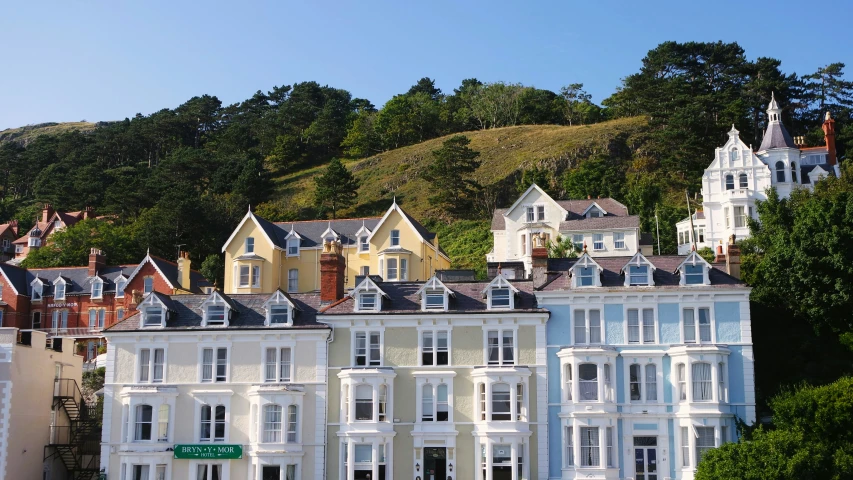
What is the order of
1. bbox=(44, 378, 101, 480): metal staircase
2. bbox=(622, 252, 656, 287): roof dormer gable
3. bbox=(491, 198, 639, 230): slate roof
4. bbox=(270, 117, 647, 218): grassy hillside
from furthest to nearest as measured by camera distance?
bbox=(270, 117, 647, 218): grassy hillside
bbox=(491, 198, 639, 230): slate roof
bbox=(44, 378, 101, 480): metal staircase
bbox=(622, 252, 656, 287): roof dormer gable

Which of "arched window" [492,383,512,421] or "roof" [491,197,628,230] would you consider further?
"roof" [491,197,628,230]

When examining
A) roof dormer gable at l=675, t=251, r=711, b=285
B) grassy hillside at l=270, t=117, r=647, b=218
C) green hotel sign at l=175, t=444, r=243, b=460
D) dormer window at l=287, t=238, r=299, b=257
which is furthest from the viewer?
grassy hillside at l=270, t=117, r=647, b=218

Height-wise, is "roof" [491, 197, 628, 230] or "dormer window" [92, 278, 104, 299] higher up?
"roof" [491, 197, 628, 230]

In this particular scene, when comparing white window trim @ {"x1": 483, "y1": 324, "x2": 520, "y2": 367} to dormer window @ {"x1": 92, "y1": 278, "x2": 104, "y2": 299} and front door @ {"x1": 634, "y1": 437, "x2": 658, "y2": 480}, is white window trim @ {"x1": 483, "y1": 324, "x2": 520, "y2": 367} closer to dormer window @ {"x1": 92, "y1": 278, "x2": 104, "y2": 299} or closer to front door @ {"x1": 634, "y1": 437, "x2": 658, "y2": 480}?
front door @ {"x1": 634, "y1": 437, "x2": 658, "y2": 480}

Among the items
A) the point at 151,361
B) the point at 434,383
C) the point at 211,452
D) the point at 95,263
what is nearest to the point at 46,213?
the point at 95,263

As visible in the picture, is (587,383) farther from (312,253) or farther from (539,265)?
(312,253)

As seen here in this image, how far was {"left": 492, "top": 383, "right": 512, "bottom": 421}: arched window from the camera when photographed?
4159 cm

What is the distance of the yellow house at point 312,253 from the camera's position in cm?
6794

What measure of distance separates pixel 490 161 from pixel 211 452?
77155 millimetres

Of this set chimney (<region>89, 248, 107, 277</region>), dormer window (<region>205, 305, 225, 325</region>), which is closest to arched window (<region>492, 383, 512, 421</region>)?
dormer window (<region>205, 305, 225, 325</region>)

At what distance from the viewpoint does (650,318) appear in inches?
1666

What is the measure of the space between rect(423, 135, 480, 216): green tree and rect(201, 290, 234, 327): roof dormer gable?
55.0m

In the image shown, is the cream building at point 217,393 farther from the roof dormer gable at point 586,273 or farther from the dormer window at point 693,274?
the dormer window at point 693,274

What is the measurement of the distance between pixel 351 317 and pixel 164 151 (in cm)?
10722
